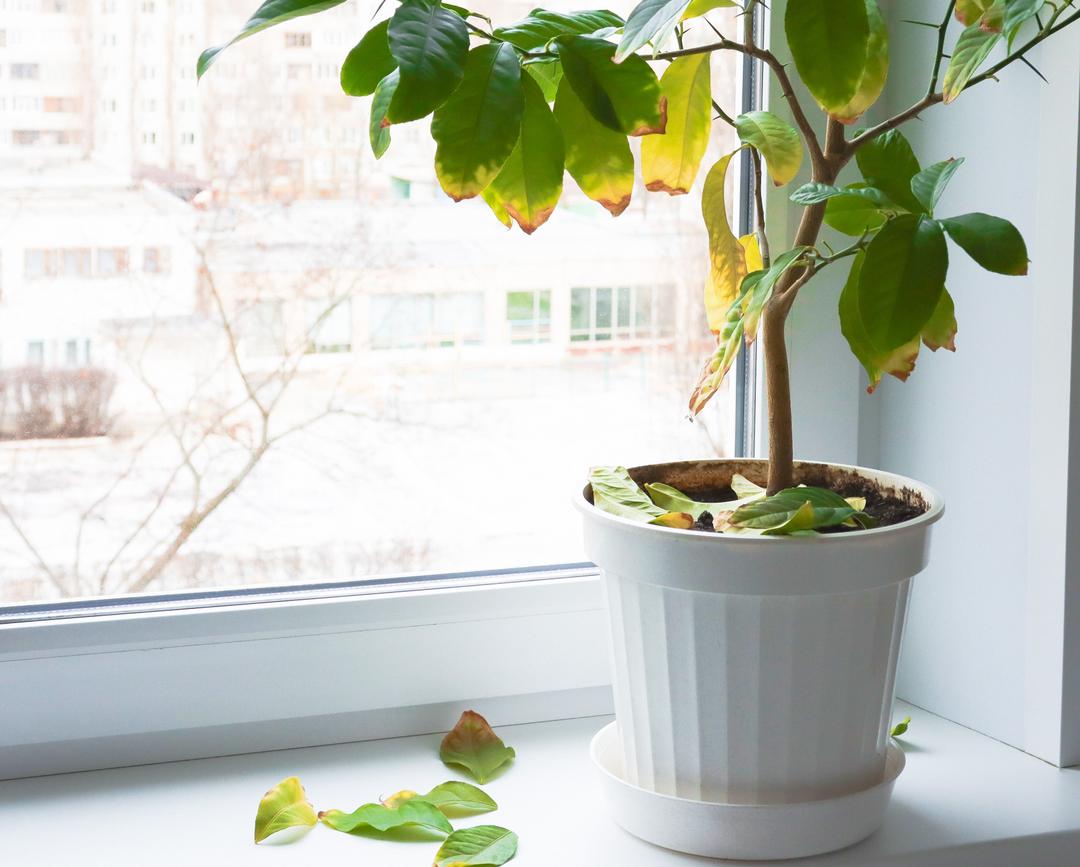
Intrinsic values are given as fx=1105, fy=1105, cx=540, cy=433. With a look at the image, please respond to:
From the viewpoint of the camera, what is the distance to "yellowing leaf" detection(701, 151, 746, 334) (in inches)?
30.5

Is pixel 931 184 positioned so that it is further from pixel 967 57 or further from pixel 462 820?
pixel 462 820

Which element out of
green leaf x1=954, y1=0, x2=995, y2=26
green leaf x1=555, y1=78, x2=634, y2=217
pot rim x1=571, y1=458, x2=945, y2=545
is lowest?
pot rim x1=571, y1=458, x2=945, y2=545

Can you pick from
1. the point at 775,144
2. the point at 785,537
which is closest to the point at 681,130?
the point at 775,144

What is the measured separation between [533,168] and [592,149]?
0.15 ft

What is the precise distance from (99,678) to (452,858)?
12.7 inches

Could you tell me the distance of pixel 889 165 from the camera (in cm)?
67

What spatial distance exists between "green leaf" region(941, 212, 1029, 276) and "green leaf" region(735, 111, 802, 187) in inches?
5.3

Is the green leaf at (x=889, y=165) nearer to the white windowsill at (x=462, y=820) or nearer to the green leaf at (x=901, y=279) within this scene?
the green leaf at (x=901, y=279)

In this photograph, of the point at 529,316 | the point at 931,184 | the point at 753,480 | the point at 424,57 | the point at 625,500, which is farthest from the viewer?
the point at 529,316

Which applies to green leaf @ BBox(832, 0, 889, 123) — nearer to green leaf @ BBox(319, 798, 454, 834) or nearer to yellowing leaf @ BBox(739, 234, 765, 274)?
yellowing leaf @ BBox(739, 234, 765, 274)

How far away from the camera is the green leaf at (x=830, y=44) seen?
1.85ft

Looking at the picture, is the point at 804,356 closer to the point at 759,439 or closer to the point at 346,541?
the point at 759,439

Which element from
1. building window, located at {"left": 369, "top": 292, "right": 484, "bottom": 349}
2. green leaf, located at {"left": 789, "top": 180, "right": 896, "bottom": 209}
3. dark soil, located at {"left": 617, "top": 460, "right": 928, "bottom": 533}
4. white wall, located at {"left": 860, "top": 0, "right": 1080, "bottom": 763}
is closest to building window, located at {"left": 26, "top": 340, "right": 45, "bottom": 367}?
building window, located at {"left": 369, "top": 292, "right": 484, "bottom": 349}

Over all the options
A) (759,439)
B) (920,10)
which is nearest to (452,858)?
(759,439)
